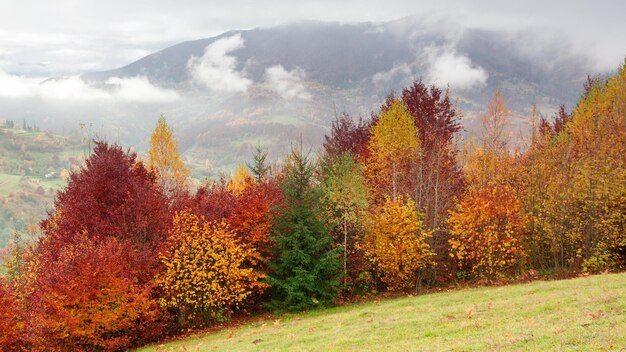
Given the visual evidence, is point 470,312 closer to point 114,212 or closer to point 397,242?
point 397,242

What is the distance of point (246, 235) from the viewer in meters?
43.3

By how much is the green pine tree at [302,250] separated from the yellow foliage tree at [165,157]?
2950 cm

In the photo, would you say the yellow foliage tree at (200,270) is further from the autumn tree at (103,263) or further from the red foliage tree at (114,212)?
the red foliage tree at (114,212)

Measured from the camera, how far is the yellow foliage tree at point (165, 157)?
66.6 m

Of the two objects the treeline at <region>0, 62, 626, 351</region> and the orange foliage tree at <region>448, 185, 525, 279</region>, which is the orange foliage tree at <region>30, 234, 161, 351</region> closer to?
the treeline at <region>0, 62, 626, 351</region>

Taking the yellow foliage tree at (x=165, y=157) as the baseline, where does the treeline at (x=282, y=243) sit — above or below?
below

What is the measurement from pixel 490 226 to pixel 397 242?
8066 millimetres

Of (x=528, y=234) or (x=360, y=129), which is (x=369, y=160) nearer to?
(x=360, y=129)

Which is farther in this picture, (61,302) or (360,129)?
(360,129)

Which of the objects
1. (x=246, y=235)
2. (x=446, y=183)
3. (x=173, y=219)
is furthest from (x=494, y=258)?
(x=173, y=219)

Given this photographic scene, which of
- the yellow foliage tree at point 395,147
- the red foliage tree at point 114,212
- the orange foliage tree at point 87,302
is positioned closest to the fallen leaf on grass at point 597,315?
the orange foliage tree at point 87,302

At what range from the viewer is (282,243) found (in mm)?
41281

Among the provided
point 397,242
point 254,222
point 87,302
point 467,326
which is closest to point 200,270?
point 254,222

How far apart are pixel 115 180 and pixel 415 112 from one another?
38.7 metres
